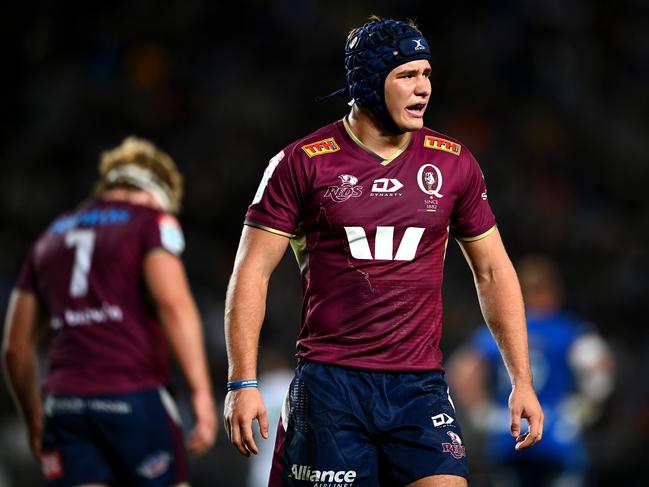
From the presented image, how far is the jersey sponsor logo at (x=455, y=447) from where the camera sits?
430cm

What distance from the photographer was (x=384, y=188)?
14.6 feet

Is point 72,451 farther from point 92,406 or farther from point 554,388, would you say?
point 554,388

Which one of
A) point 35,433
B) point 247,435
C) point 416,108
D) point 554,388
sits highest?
point 416,108

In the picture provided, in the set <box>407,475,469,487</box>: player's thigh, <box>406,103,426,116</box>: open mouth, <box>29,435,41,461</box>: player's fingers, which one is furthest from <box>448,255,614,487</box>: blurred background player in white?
<box>407,475,469,487</box>: player's thigh

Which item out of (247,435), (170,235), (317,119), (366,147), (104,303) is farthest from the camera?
(317,119)

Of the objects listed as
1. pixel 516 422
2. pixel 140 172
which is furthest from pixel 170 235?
pixel 516 422

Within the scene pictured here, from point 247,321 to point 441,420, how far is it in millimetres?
837

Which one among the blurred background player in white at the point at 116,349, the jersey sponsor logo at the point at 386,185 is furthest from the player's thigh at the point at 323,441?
the blurred background player in white at the point at 116,349

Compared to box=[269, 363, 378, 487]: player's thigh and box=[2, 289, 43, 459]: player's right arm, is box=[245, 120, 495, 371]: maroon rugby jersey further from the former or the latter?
box=[2, 289, 43, 459]: player's right arm

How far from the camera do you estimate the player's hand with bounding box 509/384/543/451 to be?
448 cm

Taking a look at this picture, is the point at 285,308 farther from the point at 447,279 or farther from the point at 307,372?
the point at 307,372

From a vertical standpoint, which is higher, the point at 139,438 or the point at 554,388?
the point at 139,438

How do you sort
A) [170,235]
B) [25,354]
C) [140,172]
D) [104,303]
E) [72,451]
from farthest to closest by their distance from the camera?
[140,172] < [25,354] < [170,235] < [104,303] < [72,451]

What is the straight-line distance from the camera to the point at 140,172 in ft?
20.2
